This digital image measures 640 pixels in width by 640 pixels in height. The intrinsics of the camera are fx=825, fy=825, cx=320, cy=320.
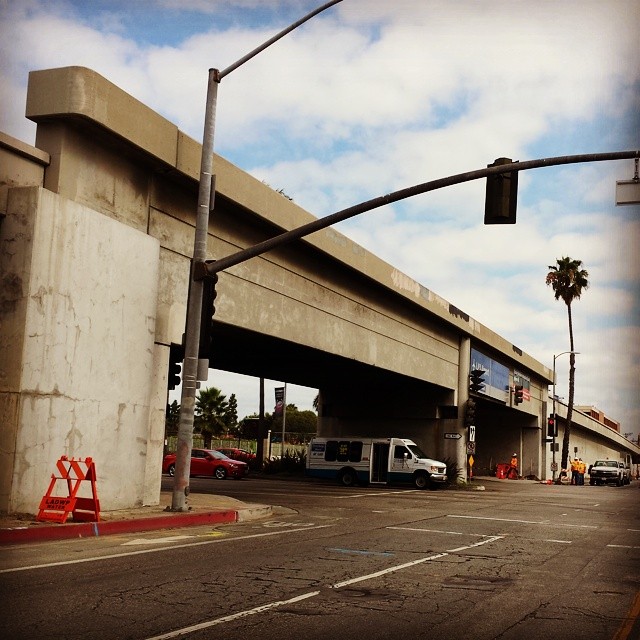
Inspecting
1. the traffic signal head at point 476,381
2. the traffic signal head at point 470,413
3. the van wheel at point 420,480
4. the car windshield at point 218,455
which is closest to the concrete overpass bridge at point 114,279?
the van wheel at point 420,480

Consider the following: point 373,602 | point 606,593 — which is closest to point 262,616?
point 373,602

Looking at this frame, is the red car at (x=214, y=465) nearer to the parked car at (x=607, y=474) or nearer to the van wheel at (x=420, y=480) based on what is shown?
the van wheel at (x=420, y=480)

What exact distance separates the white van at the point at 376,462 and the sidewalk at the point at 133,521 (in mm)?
14922

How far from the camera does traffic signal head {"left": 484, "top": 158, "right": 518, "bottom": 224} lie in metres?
13.9

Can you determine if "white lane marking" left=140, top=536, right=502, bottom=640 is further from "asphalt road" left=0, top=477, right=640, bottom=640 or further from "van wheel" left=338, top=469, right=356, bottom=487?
"van wheel" left=338, top=469, right=356, bottom=487

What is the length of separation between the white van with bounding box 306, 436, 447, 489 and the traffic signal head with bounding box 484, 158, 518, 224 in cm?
2132

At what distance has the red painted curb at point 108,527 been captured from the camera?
1197 cm

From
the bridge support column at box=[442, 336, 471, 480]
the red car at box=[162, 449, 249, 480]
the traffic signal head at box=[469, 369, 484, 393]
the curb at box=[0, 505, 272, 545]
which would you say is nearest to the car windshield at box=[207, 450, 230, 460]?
the red car at box=[162, 449, 249, 480]

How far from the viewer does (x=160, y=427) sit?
18234 mm

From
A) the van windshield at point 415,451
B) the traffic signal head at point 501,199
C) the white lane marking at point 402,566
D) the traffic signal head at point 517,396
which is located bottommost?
the white lane marking at point 402,566

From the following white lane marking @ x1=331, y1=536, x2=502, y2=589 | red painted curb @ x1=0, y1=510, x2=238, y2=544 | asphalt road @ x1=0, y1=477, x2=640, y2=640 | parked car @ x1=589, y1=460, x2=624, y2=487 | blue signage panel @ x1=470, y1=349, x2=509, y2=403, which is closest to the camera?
asphalt road @ x1=0, y1=477, x2=640, y2=640

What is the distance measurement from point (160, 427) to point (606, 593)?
11181mm

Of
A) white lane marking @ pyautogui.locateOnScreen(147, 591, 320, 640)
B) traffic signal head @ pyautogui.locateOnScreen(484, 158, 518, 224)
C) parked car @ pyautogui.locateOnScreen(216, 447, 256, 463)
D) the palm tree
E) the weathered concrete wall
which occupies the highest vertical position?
the palm tree

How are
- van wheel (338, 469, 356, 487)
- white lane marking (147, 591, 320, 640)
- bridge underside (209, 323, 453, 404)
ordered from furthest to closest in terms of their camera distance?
1. van wheel (338, 469, 356, 487)
2. bridge underside (209, 323, 453, 404)
3. white lane marking (147, 591, 320, 640)
